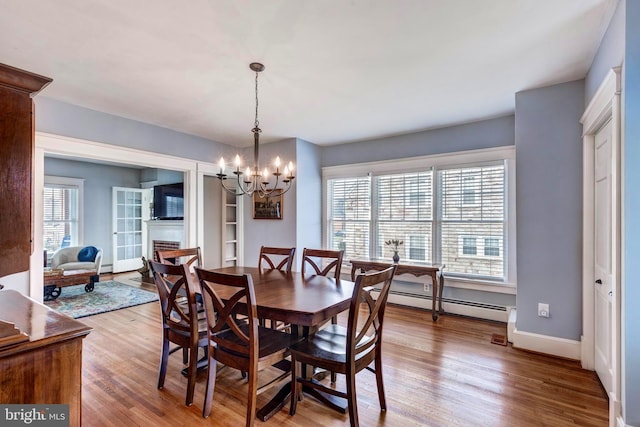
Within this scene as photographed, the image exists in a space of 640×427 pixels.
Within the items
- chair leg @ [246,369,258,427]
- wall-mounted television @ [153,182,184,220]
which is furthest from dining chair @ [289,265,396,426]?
wall-mounted television @ [153,182,184,220]

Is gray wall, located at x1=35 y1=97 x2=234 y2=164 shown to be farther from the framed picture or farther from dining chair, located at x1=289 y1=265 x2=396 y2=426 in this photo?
dining chair, located at x1=289 y1=265 x2=396 y2=426

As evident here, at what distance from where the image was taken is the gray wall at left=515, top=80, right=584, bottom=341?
2881 mm

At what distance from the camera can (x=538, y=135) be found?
9.99 ft

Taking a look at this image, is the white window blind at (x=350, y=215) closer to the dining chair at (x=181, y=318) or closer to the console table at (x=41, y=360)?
the dining chair at (x=181, y=318)

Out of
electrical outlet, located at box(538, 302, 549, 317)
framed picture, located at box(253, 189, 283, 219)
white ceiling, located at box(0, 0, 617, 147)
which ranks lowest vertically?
electrical outlet, located at box(538, 302, 549, 317)

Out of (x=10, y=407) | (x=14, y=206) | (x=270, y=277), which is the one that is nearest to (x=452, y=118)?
(x=270, y=277)

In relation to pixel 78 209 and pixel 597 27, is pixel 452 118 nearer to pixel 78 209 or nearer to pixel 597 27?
pixel 597 27

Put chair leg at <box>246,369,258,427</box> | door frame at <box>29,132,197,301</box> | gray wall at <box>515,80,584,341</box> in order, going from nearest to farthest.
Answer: chair leg at <box>246,369,258,427</box> → gray wall at <box>515,80,584,341</box> → door frame at <box>29,132,197,301</box>

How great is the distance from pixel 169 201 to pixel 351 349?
237 inches

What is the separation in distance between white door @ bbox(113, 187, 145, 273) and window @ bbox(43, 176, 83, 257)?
691mm

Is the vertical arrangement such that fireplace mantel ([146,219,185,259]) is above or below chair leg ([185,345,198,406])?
above

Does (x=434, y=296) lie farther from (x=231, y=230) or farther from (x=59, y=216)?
(x=59, y=216)

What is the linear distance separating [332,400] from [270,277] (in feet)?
3.88

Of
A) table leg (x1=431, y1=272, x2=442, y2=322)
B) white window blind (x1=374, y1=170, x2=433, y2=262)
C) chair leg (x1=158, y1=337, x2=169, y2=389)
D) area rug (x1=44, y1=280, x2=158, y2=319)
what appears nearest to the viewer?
chair leg (x1=158, y1=337, x2=169, y2=389)
